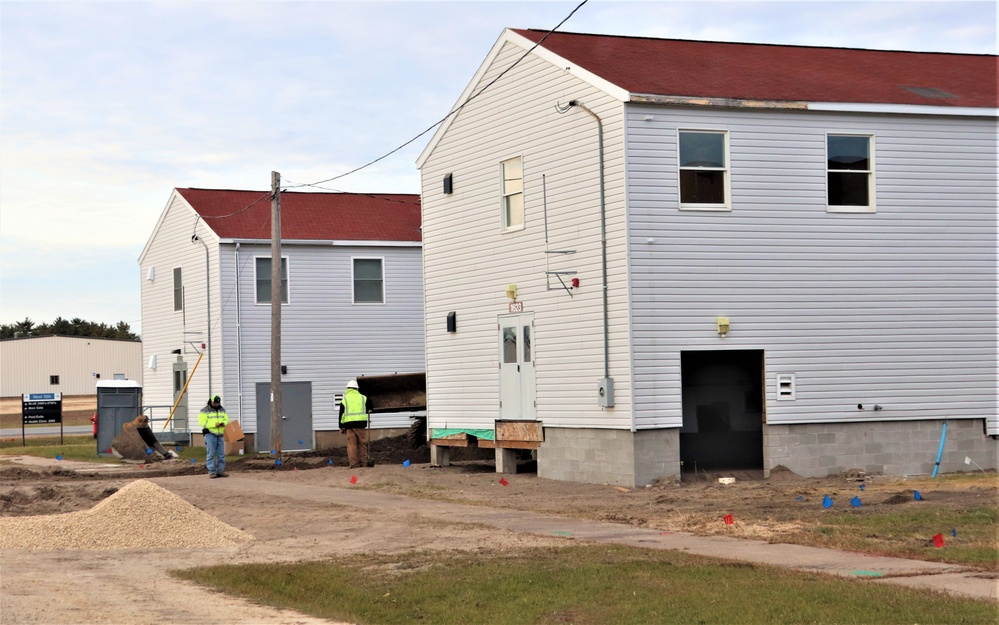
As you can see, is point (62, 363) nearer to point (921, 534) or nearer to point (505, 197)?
point (505, 197)

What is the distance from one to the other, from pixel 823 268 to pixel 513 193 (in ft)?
19.8

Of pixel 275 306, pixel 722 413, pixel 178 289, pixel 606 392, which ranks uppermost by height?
pixel 178 289

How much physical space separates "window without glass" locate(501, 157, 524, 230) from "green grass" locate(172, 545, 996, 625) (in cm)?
1134

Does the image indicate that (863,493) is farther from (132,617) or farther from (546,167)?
(132,617)

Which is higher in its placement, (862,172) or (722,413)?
(862,172)

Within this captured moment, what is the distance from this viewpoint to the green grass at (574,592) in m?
9.77

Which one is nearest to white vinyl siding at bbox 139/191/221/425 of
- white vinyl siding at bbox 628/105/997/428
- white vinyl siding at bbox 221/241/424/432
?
white vinyl siding at bbox 221/241/424/432

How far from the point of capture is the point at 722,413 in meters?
22.4

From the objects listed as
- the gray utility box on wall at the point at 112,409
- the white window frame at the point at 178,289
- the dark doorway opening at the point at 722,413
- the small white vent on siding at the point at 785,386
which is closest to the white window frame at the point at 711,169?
the dark doorway opening at the point at 722,413

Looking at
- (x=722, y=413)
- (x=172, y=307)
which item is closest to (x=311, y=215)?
(x=172, y=307)

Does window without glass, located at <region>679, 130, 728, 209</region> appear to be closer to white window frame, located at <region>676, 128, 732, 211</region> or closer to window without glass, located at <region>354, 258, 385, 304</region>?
white window frame, located at <region>676, 128, 732, 211</region>

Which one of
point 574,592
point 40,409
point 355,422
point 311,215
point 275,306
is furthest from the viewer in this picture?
point 40,409

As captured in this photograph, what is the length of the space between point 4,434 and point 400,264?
2375cm

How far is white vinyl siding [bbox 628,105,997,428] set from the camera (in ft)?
68.9
